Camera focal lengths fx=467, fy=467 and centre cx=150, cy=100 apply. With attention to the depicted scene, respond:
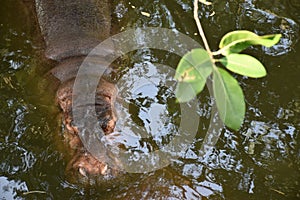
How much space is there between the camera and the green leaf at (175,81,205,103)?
1187 mm

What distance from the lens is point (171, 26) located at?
4.23m

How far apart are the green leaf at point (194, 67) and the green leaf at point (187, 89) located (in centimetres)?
1

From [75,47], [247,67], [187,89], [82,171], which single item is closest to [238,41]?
[247,67]

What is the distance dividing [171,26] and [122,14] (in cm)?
56

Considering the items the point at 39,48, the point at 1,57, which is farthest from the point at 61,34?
the point at 1,57

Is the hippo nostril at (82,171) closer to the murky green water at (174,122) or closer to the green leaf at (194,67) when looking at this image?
the murky green water at (174,122)

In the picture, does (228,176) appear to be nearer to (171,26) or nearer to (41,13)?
(171,26)

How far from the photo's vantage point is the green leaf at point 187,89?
3.89ft

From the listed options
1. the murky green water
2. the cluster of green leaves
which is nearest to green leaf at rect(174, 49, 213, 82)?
the cluster of green leaves

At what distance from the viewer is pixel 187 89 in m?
1.20

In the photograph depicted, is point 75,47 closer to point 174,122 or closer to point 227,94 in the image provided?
point 174,122

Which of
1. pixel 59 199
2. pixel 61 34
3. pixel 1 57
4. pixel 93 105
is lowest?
pixel 59 199

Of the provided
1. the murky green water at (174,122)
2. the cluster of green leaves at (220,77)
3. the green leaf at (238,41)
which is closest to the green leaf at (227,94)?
the cluster of green leaves at (220,77)

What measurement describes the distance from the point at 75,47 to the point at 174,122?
122 cm
